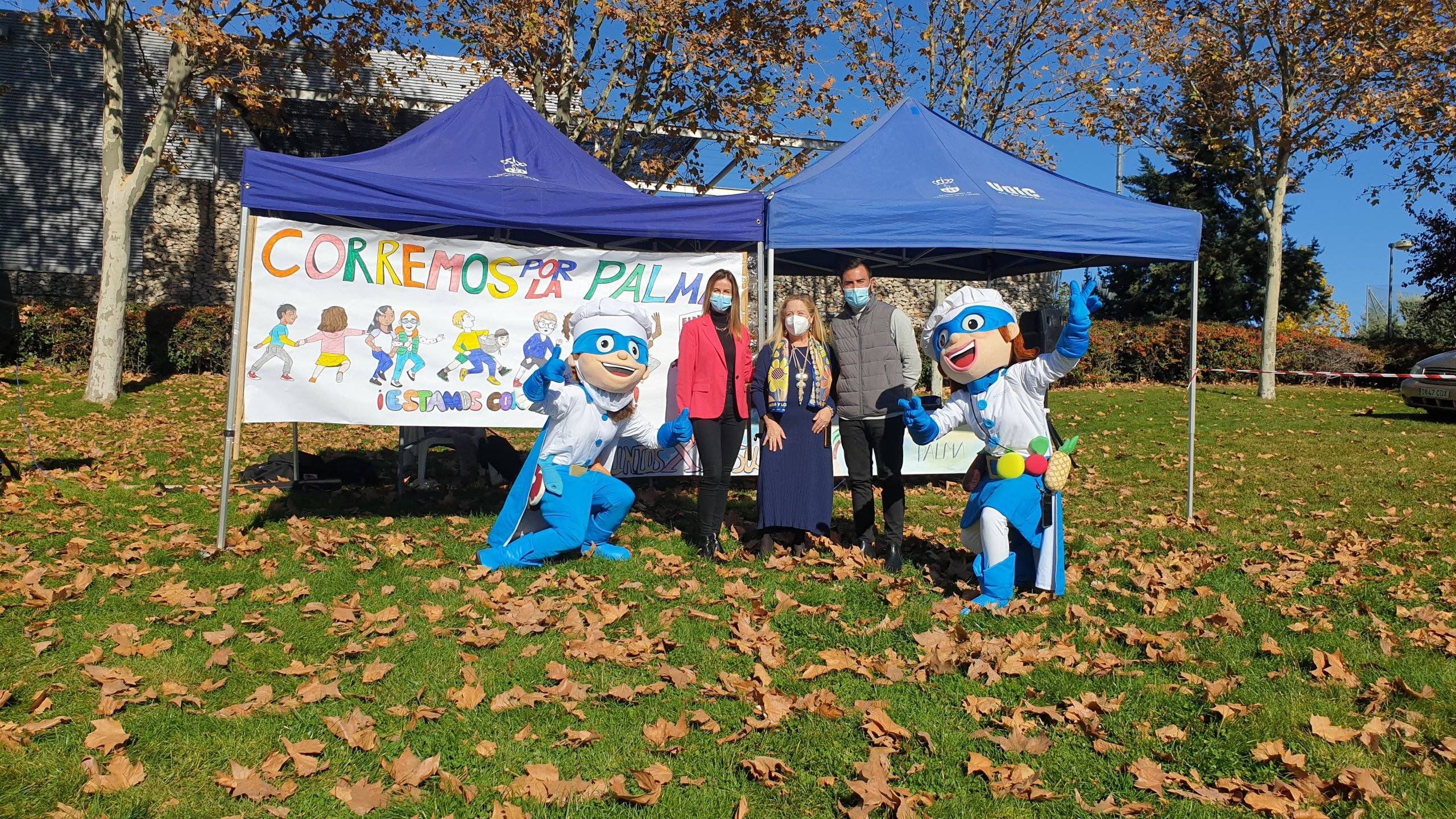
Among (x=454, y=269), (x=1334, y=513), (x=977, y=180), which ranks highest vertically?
(x=977, y=180)

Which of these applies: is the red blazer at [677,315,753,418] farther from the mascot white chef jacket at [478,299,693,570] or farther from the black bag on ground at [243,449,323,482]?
the black bag on ground at [243,449,323,482]

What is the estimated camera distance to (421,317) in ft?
20.4

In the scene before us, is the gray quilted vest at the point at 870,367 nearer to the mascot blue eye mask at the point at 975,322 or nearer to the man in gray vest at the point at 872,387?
the man in gray vest at the point at 872,387

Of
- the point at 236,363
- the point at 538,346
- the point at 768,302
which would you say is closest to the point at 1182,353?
the point at 768,302

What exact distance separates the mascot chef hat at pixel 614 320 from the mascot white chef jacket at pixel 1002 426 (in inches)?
72.1

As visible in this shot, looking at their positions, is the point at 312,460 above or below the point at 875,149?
below

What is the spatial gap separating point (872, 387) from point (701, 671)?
8.00 feet

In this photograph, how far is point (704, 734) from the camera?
3.55 meters

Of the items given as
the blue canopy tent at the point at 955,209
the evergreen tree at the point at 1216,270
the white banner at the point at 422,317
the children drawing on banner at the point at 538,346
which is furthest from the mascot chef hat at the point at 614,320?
the evergreen tree at the point at 1216,270

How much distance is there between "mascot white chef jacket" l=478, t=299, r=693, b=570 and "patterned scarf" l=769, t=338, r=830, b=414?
1.93 ft

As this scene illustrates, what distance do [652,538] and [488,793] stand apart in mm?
3623

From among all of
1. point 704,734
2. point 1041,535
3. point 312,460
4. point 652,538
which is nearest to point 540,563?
point 652,538

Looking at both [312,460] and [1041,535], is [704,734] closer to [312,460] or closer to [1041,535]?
[1041,535]

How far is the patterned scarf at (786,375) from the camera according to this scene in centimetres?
594
